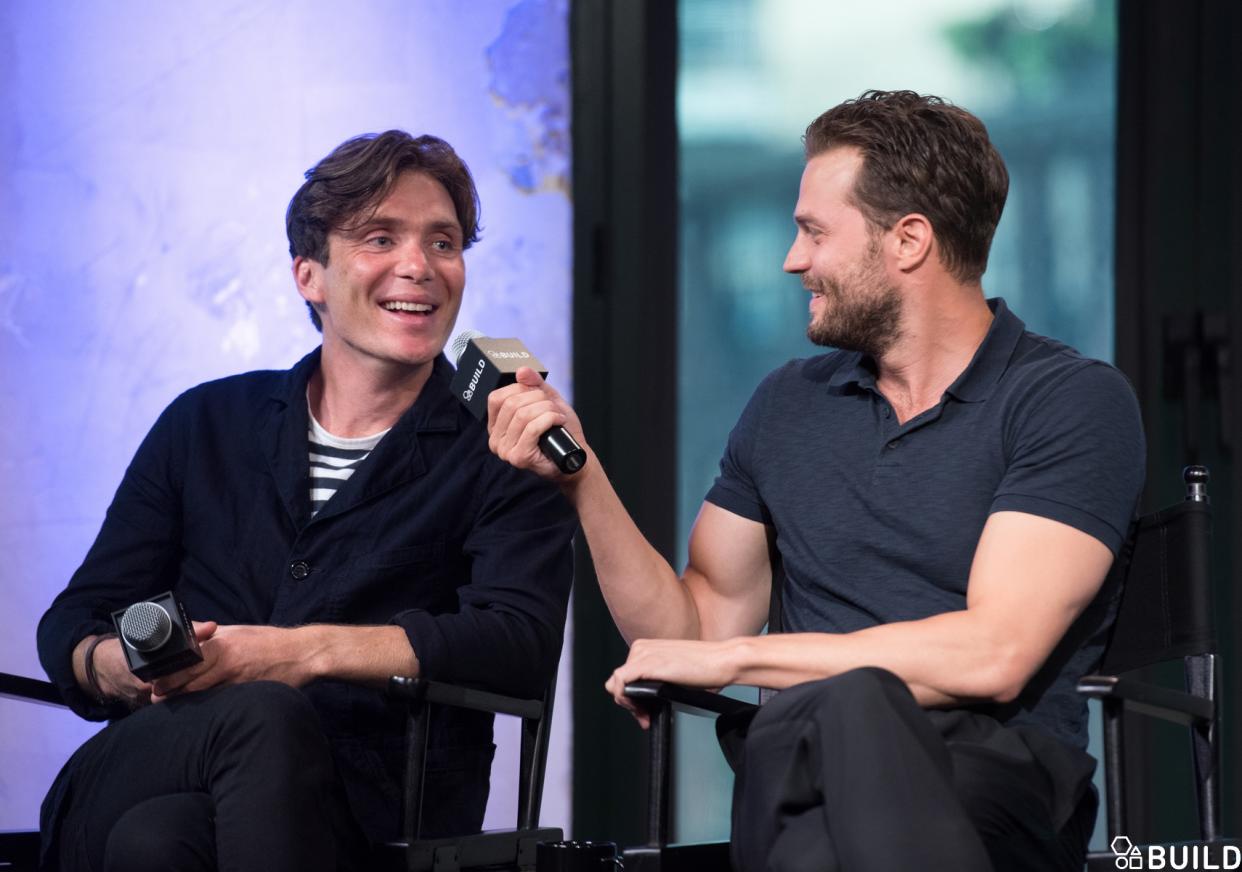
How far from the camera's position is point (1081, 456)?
1.82 m

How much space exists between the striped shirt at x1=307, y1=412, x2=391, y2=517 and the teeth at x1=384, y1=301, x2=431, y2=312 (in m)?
0.20

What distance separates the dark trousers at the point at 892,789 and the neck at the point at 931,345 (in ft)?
1.57

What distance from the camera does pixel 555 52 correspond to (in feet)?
11.0

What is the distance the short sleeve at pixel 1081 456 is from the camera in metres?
1.78

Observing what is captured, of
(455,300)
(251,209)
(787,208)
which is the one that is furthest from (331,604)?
(787,208)

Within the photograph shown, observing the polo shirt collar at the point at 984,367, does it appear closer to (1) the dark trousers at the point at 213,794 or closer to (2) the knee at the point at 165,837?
(1) the dark trousers at the point at 213,794

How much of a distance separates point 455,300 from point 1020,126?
166 cm

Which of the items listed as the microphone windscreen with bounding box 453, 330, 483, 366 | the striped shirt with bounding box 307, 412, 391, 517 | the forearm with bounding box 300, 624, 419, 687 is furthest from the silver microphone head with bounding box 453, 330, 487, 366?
the forearm with bounding box 300, 624, 419, 687

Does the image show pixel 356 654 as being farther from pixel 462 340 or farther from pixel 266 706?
pixel 462 340

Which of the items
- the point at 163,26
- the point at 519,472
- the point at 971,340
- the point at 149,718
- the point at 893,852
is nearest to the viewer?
the point at 893,852

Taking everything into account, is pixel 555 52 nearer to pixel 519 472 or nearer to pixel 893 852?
pixel 519 472

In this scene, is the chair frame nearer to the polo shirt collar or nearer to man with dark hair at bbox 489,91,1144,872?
man with dark hair at bbox 489,91,1144,872

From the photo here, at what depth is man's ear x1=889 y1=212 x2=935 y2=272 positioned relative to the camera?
2.04 metres

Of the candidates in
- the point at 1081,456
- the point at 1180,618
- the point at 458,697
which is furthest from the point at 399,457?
the point at 1180,618
